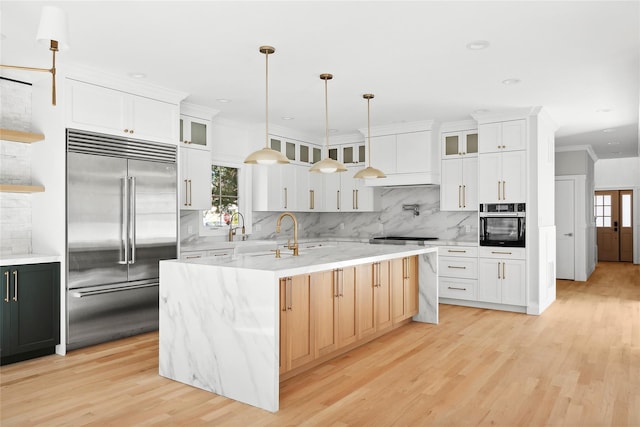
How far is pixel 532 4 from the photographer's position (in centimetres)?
307

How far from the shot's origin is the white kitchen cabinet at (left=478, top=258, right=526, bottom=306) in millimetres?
6070

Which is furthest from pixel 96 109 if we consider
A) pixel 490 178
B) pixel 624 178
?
pixel 624 178

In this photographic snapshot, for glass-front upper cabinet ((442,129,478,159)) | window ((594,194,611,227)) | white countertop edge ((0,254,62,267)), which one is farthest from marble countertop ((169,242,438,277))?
window ((594,194,611,227))

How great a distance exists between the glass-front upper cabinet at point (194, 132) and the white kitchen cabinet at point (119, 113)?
21.3 inches

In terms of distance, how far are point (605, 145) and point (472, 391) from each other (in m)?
7.53

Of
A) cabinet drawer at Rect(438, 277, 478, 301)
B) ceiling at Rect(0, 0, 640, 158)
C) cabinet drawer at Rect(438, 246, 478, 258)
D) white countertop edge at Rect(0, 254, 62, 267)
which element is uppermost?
ceiling at Rect(0, 0, 640, 158)

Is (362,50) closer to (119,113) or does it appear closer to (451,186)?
(119,113)

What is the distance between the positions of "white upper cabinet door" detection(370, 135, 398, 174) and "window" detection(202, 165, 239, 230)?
6.99ft

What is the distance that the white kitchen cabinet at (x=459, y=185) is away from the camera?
664 centimetres

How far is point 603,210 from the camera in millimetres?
12242

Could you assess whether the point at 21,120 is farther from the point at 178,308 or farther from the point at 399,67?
the point at 399,67

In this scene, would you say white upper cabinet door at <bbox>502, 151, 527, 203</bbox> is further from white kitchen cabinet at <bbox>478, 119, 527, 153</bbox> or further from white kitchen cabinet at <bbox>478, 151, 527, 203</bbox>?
white kitchen cabinet at <bbox>478, 119, 527, 153</bbox>

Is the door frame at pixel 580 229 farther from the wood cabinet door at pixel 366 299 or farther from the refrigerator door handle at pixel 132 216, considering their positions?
the refrigerator door handle at pixel 132 216

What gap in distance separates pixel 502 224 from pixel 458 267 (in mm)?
856
